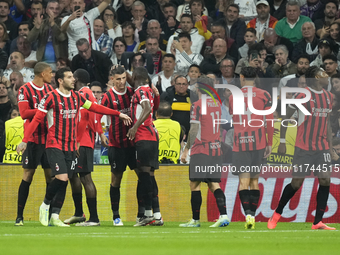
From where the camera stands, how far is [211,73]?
42.3 feet

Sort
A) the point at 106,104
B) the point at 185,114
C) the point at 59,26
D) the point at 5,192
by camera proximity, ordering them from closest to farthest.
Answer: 1. the point at 106,104
2. the point at 5,192
3. the point at 185,114
4. the point at 59,26

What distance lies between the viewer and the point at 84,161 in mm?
8664


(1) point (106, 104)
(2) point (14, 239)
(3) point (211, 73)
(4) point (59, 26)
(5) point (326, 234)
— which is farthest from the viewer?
(4) point (59, 26)

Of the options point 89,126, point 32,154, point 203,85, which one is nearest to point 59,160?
point 32,154

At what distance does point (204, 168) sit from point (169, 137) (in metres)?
1.85

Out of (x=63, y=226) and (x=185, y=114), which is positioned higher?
(x=185, y=114)

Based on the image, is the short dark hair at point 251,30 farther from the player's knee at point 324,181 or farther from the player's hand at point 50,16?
the player's knee at point 324,181

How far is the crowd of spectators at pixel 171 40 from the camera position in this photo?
42.2 ft

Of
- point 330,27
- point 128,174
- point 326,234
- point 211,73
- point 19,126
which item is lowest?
point 326,234

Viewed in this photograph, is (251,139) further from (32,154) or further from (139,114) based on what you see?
(32,154)

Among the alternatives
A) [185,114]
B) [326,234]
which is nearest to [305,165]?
[326,234]

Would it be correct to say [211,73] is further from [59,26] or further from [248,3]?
[59,26]

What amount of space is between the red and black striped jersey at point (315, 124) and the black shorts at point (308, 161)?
69 mm

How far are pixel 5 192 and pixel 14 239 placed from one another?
178 inches
